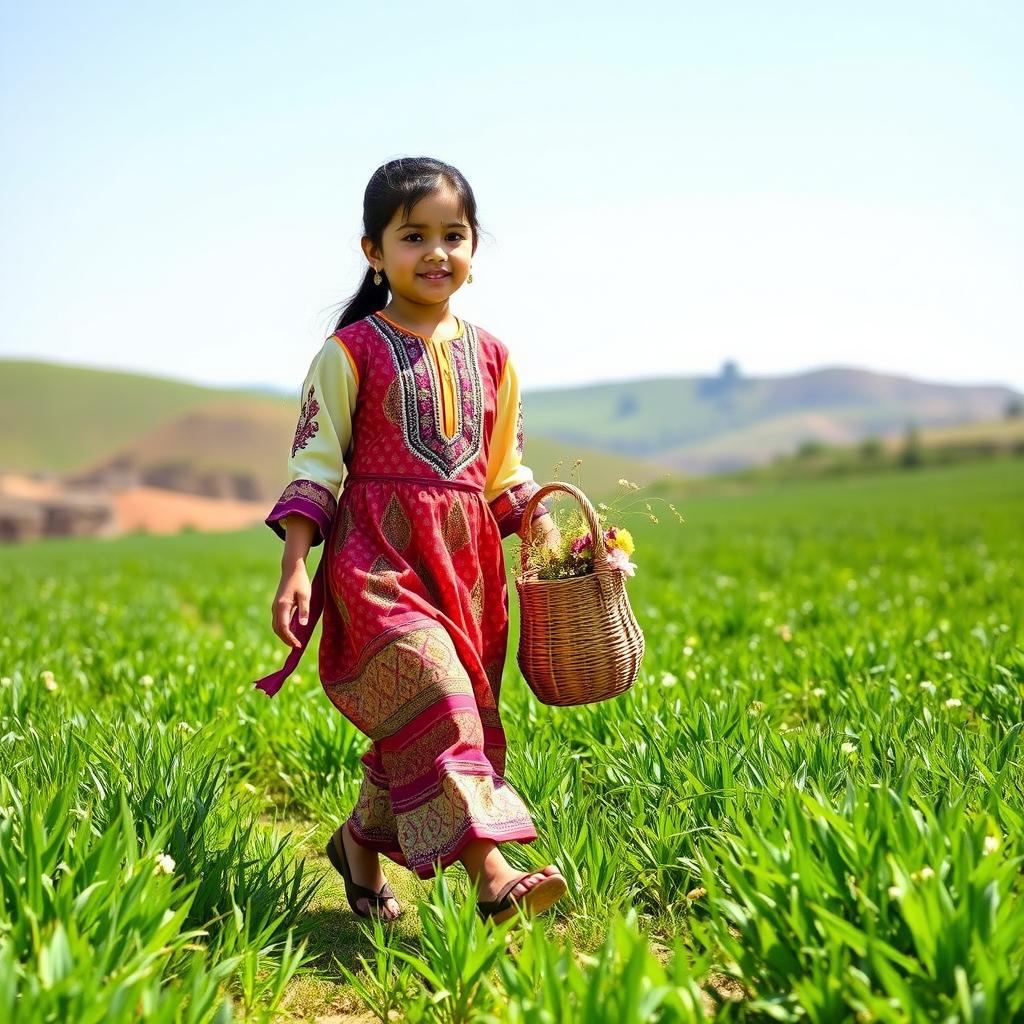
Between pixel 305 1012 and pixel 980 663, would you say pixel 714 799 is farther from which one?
pixel 980 663

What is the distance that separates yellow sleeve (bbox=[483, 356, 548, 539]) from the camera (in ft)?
11.9

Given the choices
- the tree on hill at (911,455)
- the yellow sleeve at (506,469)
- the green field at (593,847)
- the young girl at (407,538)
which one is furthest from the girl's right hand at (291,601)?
the tree on hill at (911,455)

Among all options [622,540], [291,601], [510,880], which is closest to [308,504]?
[291,601]

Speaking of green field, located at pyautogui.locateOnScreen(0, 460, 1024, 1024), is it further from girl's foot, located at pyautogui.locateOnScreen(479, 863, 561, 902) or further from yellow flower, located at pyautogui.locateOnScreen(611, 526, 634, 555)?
yellow flower, located at pyautogui.locateOnScreen(611, 526, 634, 555)

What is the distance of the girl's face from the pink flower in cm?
86

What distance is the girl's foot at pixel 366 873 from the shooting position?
3.44 m

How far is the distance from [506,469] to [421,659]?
2.72ft

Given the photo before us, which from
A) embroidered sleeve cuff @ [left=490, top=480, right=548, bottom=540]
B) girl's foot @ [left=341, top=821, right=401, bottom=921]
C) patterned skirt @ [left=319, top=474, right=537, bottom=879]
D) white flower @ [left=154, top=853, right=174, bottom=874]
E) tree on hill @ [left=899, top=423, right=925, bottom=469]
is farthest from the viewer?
tree on hill @ [left=899, top=423, right=925, bottom=469]

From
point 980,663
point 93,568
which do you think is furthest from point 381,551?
point 93,568

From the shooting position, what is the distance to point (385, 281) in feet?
11.8

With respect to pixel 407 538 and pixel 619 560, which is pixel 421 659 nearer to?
pixel 407 538

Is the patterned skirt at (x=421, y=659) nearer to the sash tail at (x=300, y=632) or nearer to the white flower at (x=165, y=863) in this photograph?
the sash tail at (x=300, y=632)

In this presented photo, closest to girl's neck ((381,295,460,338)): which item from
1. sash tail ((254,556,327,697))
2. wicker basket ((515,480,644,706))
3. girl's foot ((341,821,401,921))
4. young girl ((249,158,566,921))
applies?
young girl ((249,158,566,921))

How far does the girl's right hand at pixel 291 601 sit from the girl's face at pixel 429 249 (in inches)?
33.5
